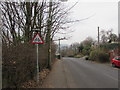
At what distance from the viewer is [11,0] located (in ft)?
22.4

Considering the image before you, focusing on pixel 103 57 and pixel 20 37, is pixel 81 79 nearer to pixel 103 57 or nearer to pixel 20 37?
pixel 20 37

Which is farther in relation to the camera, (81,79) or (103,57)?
(103,57)

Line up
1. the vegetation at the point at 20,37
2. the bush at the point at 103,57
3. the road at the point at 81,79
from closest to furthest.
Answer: the vegetation at the point at 20,37, the road at the point at 81,79, the bush at the point at 103,57

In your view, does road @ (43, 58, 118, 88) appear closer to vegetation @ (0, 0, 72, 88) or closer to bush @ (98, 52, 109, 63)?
vegetation @ (0, 0, 72, 88)

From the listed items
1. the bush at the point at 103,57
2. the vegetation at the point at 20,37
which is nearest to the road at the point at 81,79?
the vegetation at the point at 20,37

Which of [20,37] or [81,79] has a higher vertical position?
[20,37]

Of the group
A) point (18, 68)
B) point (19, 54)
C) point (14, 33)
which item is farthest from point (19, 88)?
point (14, 33)

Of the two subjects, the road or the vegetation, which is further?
the road

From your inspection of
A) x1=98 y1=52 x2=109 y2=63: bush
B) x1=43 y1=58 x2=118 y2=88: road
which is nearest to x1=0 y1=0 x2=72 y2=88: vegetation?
x1=43 y1=58 x2=118 y2=88: road

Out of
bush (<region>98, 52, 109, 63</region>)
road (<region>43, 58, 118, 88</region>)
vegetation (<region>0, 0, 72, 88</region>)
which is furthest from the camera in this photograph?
bush (<region>98, 52, 109, 63</region>)

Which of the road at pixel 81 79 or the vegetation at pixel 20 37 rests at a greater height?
the vegetation at pixel 20 37

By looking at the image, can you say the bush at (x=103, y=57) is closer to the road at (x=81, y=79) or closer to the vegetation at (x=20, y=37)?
the road at (x=81, y=79)

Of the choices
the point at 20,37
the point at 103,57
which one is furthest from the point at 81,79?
the point at 103,57

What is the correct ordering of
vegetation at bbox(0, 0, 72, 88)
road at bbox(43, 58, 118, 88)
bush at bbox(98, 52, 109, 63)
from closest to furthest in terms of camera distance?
1. vegetation at bbox(0, 0, 72, 88)
2. road at bbox(43, 58, 118, 88)
3. bush at bbox(98, 52, 109, 63)
